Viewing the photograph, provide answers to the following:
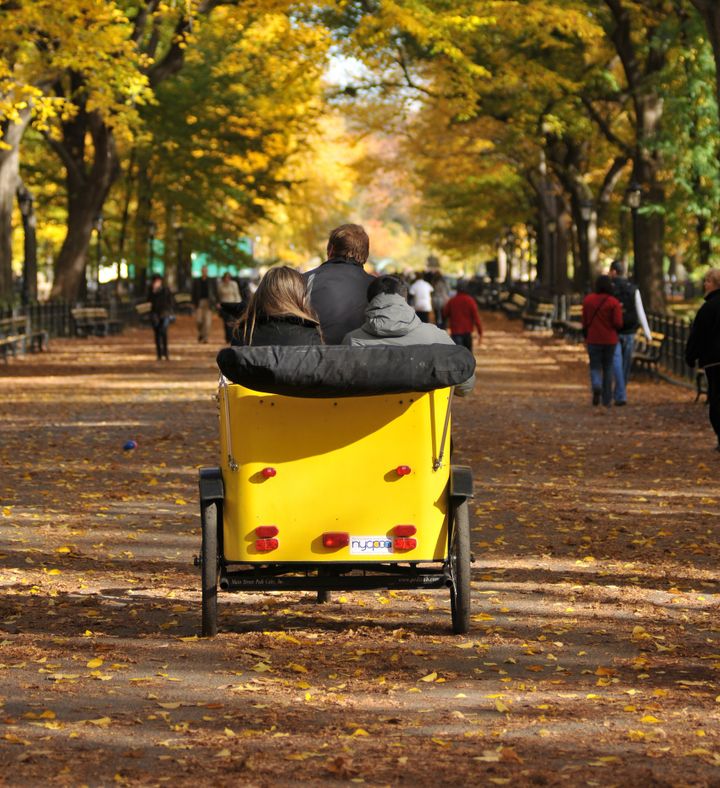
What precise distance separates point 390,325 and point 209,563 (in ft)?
4.47

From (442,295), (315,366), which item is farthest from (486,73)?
(315,366)

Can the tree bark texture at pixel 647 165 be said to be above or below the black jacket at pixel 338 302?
above

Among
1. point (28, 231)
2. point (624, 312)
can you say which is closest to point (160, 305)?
point (624, 312)

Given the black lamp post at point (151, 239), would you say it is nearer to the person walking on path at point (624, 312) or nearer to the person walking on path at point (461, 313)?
the person walking on path at point (461, 313)

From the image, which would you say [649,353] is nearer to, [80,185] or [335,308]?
[80,185]

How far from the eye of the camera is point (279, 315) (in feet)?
27.1

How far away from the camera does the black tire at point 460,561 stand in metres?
7.98

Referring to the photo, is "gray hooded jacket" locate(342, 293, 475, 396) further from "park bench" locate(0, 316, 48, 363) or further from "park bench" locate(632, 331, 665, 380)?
"park bench" locate(0, 316, 48, 363)

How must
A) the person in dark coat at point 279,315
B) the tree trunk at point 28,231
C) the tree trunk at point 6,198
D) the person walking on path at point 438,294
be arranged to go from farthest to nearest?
1. the tree trunk at point 28,231
2. the person walking on path at point 438,294
3. the tree trunk at point 6,198
4. the person in dark coat at point 279,315

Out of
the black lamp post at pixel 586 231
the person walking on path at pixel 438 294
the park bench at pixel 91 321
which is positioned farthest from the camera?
the park bench at pixel 91 321

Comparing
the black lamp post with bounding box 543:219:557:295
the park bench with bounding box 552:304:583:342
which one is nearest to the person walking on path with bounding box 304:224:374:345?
the park bench with bounding box 552:304:583:342

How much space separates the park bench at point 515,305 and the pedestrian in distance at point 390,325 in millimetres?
52534

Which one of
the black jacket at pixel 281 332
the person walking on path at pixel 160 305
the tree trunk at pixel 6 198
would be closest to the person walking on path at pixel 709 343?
the black jacket at pixel 281 332

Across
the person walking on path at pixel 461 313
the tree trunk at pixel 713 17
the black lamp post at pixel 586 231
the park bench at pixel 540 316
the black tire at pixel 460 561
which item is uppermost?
the tree trunk at pixel 713 17
